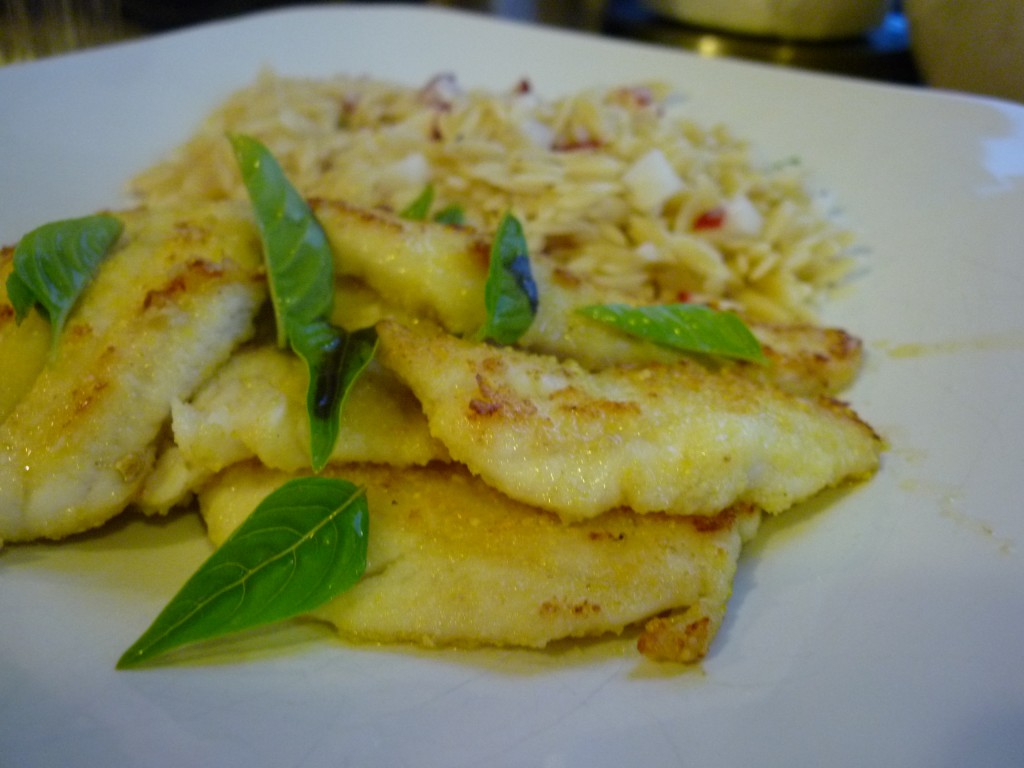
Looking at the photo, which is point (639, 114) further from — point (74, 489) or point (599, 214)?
point (74, 489)

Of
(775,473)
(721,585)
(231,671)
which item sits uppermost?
(775,473)

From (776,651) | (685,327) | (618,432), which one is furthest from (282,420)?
(776,651)

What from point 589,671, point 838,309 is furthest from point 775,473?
point 838,309

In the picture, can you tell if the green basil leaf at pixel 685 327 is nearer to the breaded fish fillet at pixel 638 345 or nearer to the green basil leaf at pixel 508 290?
the breaded fish fillet at pixel 638 345

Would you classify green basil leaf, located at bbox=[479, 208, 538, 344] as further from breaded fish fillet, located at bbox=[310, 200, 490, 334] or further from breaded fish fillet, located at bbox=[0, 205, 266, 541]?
breaded fish fillet, located at bbox=[0, 205, 266, 541]

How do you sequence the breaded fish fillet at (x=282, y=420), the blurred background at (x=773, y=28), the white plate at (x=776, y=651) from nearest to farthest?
the white plate at (x=776, y=651) < the breaded fish fillet at (x=282, y=420) < the blurred background at (x=773, y=28)

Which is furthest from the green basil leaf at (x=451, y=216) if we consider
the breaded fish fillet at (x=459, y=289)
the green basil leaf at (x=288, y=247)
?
the green basil leaf at (x=288, y=247)

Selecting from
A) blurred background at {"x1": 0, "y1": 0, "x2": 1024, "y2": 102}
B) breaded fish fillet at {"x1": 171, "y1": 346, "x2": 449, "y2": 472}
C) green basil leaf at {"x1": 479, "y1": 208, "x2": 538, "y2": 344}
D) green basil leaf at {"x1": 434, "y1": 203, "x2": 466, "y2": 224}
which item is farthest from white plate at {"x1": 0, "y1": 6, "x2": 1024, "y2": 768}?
green basil leaf at {"x1": 434, "y1": 203, "x2": 466, "y2": 224}
